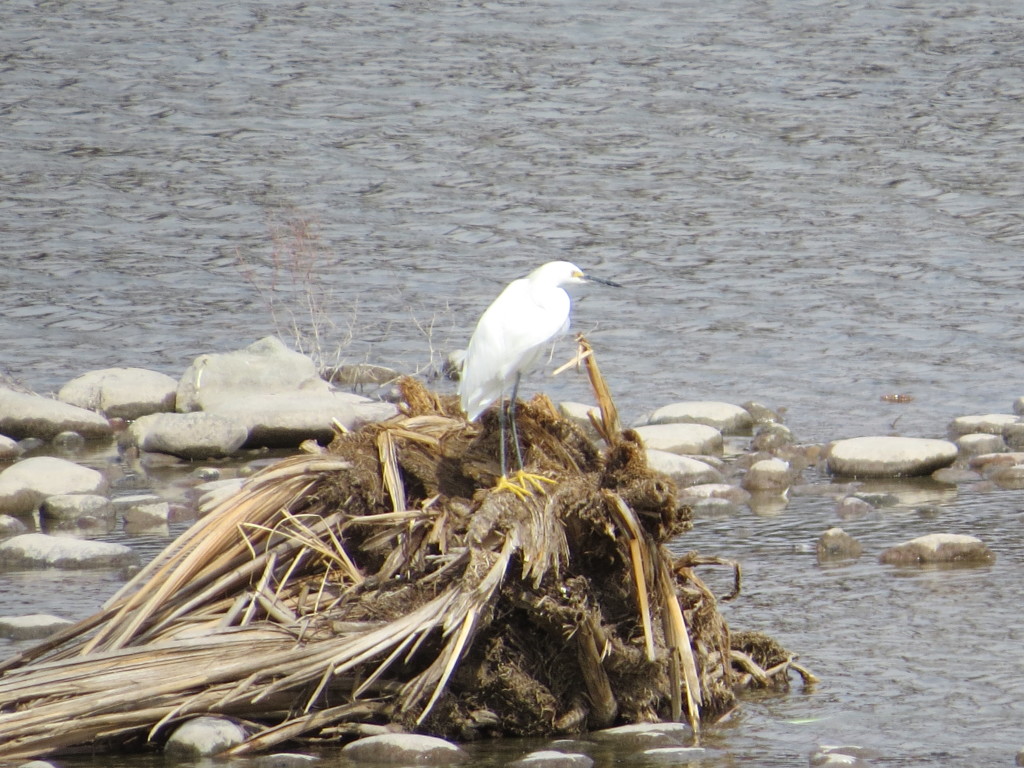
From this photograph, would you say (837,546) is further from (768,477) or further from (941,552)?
(768,477)

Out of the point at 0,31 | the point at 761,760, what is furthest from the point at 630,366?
the point at 0,31

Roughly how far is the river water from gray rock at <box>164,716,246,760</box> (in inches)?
55.8

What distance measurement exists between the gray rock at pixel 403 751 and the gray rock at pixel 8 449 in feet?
17.0

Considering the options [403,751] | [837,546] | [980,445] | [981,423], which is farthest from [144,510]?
[981,423]

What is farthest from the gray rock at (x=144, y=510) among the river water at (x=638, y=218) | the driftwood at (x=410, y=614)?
the driftwood at (x=410, y=614)

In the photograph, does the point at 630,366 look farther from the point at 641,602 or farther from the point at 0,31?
the point at 0,31

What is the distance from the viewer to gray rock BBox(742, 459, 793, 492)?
28.3 feet

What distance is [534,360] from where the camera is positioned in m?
5.66

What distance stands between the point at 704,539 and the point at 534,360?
7.39 ft

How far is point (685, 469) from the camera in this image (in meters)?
8.68

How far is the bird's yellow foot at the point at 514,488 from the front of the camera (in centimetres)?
500

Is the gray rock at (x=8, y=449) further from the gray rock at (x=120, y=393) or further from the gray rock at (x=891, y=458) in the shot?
the gray rock at (x=891, y=458)

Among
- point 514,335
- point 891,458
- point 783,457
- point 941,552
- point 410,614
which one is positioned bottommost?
point 783,457

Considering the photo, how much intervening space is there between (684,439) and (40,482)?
3404 millimetres
